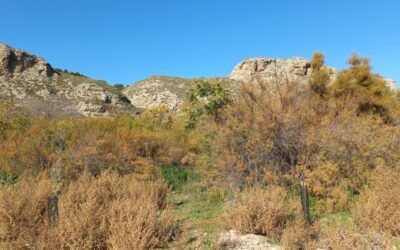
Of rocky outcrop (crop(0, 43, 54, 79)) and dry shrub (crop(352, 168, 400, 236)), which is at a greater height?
rocky outcrop (crop(0, 43, 54, 79))

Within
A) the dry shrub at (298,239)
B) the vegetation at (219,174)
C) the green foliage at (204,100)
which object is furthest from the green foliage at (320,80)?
the dry shrub at (298,239)

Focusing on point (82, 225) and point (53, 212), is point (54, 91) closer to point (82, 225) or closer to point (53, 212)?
point (53, 212)

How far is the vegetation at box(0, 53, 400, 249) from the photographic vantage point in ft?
15.7

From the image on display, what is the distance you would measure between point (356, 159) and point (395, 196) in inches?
134

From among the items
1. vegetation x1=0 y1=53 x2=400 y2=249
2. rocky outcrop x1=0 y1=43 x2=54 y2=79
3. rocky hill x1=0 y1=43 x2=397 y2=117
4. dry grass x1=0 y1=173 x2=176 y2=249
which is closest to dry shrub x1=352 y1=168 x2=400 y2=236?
vegetation x1=0 y1=53 x2=400 y2=249

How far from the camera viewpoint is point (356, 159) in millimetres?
8656

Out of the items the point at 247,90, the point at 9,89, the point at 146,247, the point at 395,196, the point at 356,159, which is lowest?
the point at 146,247

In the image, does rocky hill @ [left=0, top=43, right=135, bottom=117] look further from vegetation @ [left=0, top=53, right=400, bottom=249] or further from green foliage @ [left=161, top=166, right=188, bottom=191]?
green foliage @ [left=161, top=166, right=188, bottom=191]

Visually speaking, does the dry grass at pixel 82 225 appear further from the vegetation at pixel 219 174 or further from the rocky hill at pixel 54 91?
the rocky hill at pixel 54 91

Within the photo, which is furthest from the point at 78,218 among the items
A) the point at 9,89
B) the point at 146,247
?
→ the point at 9,89

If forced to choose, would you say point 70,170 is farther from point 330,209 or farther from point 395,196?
point 395,196

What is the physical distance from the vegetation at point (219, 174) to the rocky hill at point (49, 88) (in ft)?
67.0

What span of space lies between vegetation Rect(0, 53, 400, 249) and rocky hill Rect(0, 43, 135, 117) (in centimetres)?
2042

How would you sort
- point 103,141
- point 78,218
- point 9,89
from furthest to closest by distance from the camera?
point 9,89, point 103,141, point 78,218
